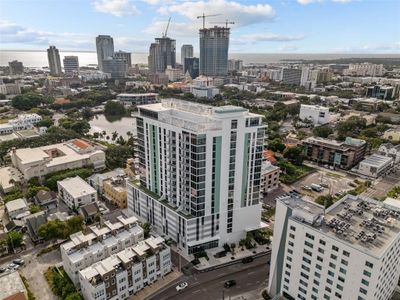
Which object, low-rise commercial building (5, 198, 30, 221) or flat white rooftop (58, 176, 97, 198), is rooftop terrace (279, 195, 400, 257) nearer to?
flat white rooftop (58, 176, 97, 198)

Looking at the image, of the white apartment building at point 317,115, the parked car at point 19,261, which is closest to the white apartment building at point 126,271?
the parked car at point 19,261

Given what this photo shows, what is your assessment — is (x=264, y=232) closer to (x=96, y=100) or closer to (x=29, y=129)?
(x=29, y=129)

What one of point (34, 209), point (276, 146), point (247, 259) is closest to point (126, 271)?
point (247, 259)

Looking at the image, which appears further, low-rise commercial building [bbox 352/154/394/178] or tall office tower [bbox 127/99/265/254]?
low-rise commercial building [bbox 352/154/394/178]

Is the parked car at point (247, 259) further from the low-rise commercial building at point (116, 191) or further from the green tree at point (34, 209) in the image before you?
the green tree at point (34, 209)

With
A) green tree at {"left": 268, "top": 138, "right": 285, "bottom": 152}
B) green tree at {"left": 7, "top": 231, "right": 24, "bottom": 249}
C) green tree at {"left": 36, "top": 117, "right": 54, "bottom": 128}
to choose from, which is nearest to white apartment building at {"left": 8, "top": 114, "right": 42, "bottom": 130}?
green tree at {"left": 36, "top": 117, "right": 54, "bottom": 128}
